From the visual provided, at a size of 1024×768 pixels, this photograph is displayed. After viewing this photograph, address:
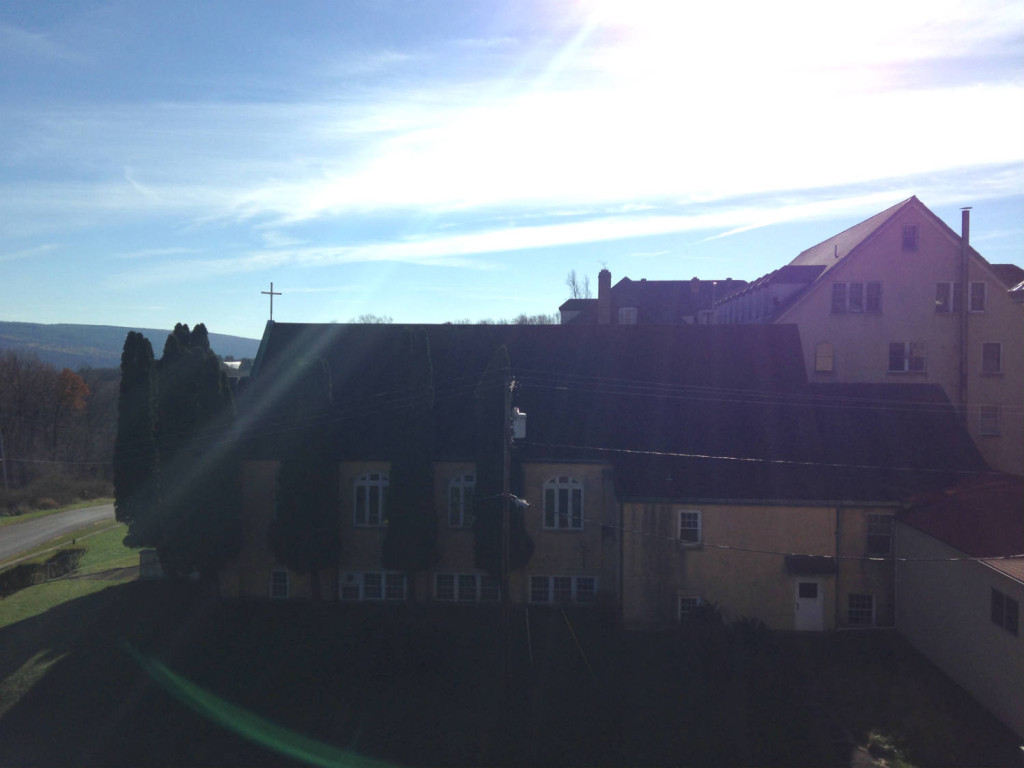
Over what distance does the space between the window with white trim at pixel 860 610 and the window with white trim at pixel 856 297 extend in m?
11.1

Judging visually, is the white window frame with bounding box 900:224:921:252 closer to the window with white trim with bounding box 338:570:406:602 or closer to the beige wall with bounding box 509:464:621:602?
the beige wall with bounding box 509:464:621:602

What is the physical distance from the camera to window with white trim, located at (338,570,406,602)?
23500 mm

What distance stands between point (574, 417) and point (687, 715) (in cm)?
1097

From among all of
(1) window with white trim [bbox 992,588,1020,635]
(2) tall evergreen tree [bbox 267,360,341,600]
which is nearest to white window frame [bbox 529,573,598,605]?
(2) tall evergreen tree [bbox 267,360,341,600]

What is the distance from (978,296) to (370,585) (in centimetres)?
2399

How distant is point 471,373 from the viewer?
26953 millimetres

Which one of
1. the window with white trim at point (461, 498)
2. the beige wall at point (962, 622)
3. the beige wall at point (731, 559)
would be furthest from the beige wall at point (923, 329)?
the window with white trim at point (461, 498)

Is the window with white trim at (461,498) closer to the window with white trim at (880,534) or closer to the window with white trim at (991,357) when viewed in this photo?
the window with white trim at (880,534)

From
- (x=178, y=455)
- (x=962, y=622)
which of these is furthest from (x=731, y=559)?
(x=178, y=455)

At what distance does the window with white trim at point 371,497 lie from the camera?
23438mm

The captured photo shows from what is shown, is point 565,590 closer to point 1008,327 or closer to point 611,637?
point 611,637

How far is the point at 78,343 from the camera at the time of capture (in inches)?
5787

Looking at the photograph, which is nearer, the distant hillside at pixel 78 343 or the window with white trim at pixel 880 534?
the window with white trim at pixel 880 534

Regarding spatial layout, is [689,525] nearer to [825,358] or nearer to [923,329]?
[825,358]
